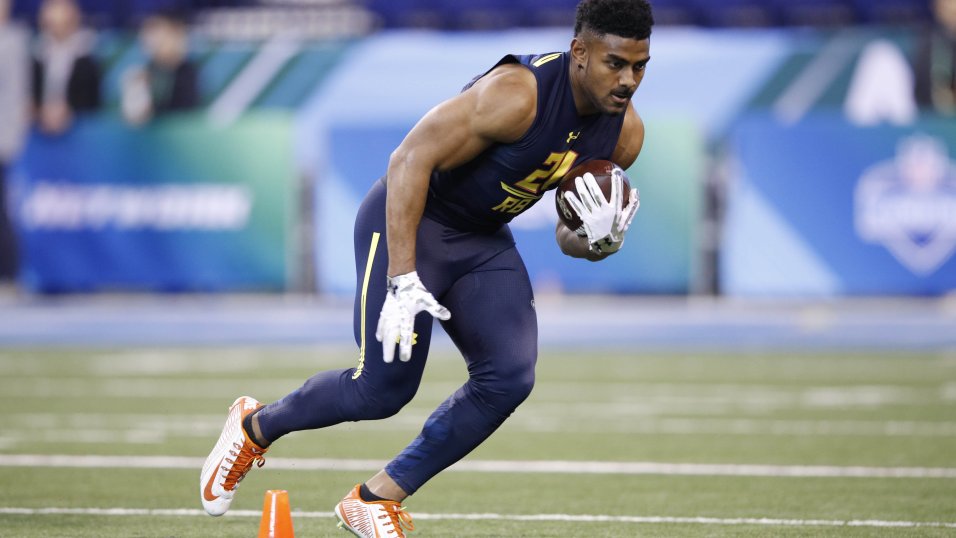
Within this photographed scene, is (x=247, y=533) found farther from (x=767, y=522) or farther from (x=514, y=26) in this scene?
(x=514, y=26)

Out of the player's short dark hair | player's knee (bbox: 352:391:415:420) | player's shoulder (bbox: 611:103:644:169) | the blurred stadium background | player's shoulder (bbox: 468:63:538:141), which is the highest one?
the player's short dark hair

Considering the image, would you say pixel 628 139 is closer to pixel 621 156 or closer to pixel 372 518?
pixel 621 156

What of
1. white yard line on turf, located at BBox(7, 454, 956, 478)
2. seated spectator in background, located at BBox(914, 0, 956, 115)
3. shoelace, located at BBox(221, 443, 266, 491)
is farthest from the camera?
seated spectator in background, located at BBox(914, 0, 956, 115)

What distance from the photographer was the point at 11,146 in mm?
14664

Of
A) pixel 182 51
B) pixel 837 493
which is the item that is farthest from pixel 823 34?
pixel 837 493

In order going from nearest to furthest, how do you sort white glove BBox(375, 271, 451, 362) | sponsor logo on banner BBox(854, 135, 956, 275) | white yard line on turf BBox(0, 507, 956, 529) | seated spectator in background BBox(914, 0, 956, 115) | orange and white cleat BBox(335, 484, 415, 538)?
white glove BBox(375, 271, 451, 362)
orange and white cleat BBox(335, 484, 415, 538)
white yard line on turf BBox(0, 507, 956, 529)
sponsor logo on banner BBox(854, 135, 956, 275)
seated spectator in background BBox(914, 0, 956, 115)

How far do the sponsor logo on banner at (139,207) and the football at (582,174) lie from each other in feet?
30.3

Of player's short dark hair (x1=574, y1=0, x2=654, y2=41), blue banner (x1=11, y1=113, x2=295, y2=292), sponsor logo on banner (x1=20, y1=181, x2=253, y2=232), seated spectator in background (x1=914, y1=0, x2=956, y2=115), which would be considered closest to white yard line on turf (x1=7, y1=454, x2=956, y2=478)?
player's short dark hair (x1=574, y1=0, x2=654, y2=41)

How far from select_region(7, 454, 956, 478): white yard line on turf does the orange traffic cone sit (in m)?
2.23

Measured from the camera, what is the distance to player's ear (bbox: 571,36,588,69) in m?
4.45

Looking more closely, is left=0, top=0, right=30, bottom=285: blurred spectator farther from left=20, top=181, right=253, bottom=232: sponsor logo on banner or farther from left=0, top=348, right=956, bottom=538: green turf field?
Result: left=0, top=348, right=956, bottom=538: green turf field

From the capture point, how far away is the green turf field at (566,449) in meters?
5.34

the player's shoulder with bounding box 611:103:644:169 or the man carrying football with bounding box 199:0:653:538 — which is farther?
the player's shoulder with bounding box 611:103:644:169

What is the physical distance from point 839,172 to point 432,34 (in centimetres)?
559
